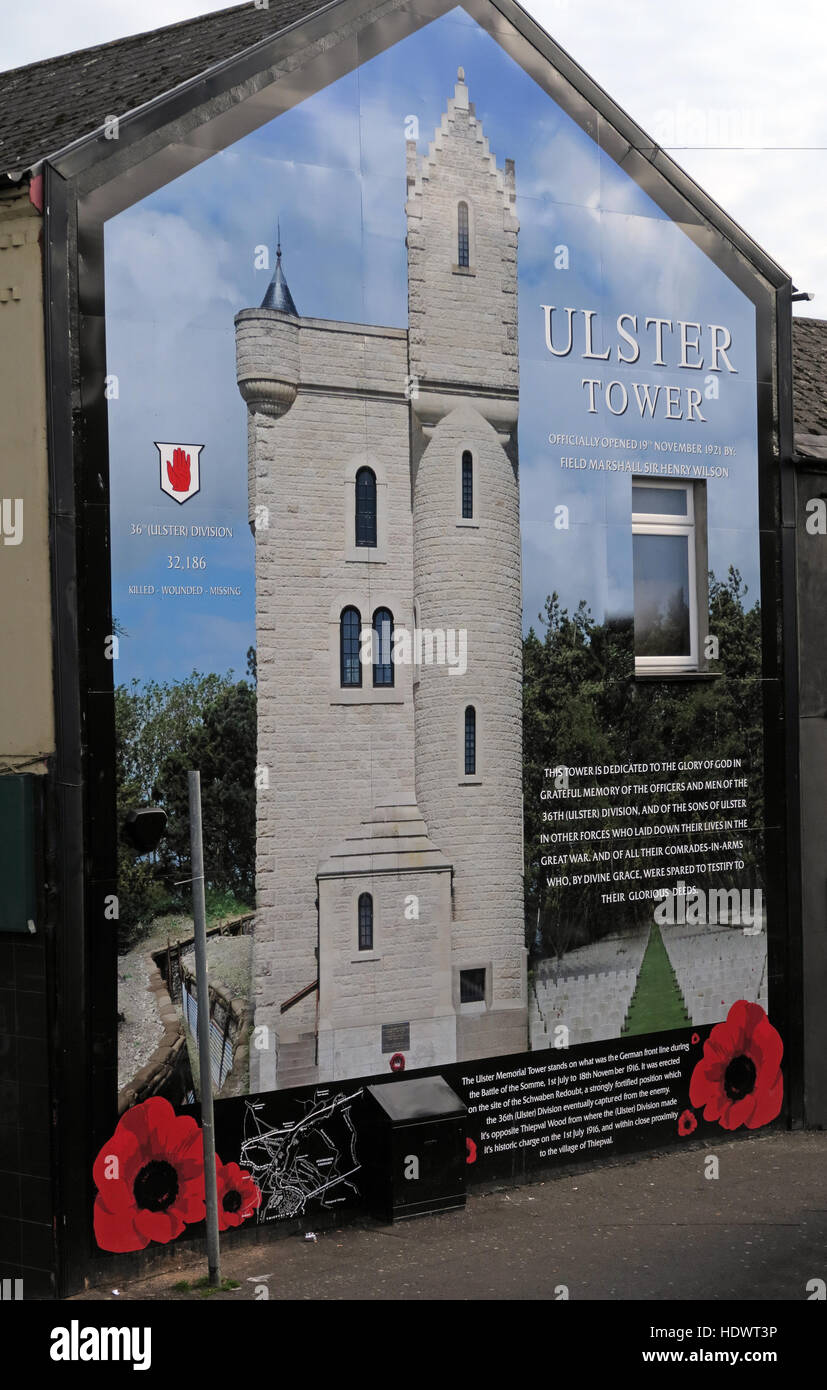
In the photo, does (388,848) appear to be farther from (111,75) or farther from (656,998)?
(111,75)

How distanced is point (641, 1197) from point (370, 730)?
13.3ft

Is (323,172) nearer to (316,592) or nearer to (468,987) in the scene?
(316,592)

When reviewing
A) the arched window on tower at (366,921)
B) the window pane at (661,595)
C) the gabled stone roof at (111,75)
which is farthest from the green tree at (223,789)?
the window pane at (661,595)

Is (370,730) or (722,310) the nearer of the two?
(370,730)

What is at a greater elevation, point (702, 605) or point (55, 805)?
point (702, 605)

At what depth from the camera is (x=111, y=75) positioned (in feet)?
39.1

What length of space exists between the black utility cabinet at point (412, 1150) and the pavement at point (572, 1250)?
0.47 ft

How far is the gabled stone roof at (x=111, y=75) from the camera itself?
10.3 meters

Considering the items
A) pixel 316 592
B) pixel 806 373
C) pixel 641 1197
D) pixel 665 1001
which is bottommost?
pixel 641 1197

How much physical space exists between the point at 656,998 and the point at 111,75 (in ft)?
27.9

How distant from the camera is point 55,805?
31.1 feet

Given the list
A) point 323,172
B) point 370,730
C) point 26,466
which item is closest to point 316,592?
point 370,730

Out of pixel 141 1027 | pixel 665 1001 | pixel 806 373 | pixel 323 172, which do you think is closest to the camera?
pixel 141 1027
